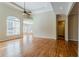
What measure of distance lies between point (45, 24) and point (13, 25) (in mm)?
3573

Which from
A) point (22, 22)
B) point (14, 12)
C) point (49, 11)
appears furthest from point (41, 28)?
point (14, 12)

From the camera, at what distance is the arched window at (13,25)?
1048cm

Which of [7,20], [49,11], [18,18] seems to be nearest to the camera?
[7,20]

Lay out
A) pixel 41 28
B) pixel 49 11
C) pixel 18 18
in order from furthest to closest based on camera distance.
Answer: pixel 41 28 → pixel 49 11 → pixel 18 18

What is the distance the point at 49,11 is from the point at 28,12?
2.77m

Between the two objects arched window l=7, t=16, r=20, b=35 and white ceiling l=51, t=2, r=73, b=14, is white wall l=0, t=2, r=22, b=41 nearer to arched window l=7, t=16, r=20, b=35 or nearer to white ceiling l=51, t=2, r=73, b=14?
arched window l=7, t=16, r=20, b=35

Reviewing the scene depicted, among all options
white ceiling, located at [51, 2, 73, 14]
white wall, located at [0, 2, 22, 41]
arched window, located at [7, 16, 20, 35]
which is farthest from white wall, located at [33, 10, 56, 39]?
white ceiling, located at [51, 2, 73, 14]

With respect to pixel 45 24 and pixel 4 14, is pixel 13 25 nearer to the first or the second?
pixel 4 14

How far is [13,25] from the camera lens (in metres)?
11.0

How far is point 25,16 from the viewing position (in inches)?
431

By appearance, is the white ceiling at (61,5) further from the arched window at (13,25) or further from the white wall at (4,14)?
the arched window at (13,25)

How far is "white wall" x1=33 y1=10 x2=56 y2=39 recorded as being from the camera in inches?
507

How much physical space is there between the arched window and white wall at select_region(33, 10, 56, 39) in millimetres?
2192

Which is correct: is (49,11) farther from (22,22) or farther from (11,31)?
(11,31)
